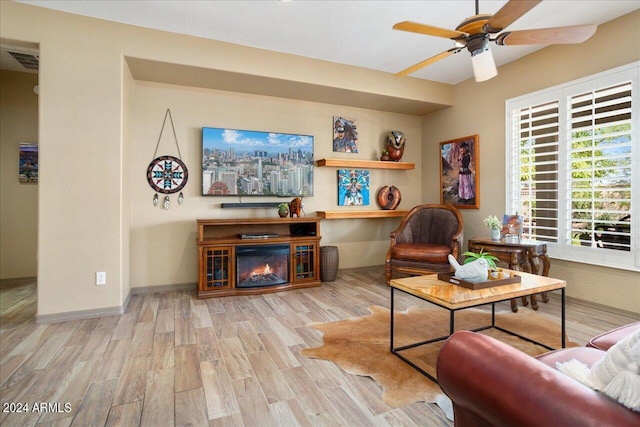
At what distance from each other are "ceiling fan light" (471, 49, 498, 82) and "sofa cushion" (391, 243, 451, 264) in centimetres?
218

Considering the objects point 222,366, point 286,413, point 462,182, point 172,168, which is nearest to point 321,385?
point 286,413

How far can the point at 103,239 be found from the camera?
10.6 ft

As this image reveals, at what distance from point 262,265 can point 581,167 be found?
370 cm

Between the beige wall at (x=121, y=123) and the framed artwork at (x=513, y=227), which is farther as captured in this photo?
the framed artwork at (x=513, y=227)

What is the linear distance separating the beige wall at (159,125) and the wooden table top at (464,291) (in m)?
1.62

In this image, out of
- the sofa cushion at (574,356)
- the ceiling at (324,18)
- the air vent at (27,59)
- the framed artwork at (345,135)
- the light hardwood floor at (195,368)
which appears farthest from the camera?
the framed artwork at (345,135)

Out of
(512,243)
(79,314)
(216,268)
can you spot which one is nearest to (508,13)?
(512,243)

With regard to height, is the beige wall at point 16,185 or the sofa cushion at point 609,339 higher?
the beige wall at point 16,185

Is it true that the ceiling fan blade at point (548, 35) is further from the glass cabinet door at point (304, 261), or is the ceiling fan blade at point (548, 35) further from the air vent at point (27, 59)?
the air vent at point (27, 59)

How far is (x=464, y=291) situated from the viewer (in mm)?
2223

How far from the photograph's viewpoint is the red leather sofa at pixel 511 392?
0.76 meters

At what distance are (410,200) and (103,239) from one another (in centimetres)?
444

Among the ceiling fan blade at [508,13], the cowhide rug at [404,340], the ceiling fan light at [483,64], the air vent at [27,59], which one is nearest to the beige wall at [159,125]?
the air vent at [27,59]

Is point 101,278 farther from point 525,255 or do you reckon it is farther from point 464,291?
point 525,255
